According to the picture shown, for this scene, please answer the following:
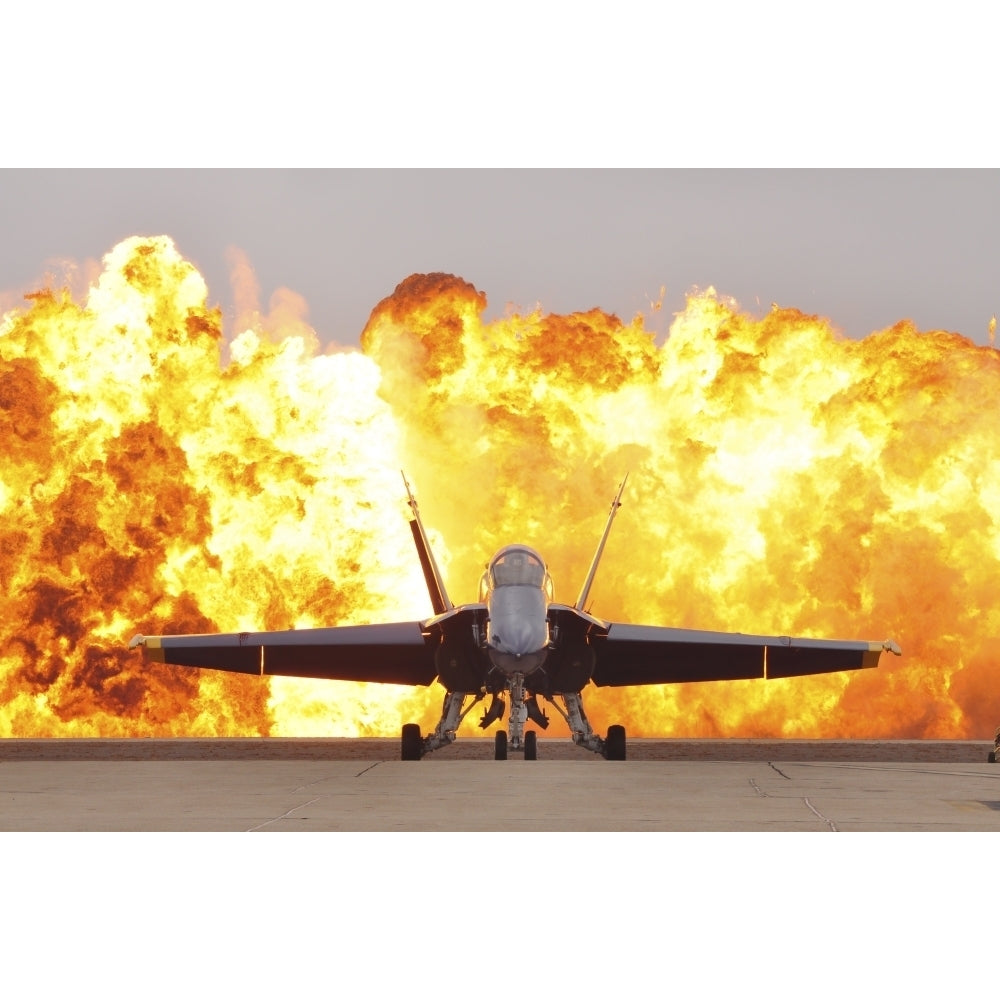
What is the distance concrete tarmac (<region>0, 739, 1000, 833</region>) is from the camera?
43.4 feet

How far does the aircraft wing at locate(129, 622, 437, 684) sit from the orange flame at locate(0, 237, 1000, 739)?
983 cm

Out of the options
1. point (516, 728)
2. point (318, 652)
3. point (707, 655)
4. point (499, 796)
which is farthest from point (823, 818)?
point (318, 652)

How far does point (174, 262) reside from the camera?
4122 centimetres

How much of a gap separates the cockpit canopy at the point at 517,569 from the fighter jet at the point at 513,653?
0.05 ft

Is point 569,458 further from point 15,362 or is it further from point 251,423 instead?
point 15,362

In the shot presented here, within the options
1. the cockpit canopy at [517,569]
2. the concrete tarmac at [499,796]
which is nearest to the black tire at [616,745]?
the concrete tarmac at [499,796]

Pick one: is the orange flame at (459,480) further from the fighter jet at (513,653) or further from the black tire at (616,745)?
the black tire at (616,745)

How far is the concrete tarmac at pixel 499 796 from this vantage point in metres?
13.2

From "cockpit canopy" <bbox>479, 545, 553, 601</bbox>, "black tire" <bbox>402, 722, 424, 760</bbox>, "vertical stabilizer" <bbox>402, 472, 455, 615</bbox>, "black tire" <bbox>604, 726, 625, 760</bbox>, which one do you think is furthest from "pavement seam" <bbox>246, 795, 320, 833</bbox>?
"vertical stabilizer" <bbox>402, 472, 455, 615</bbox>

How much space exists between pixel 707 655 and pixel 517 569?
7.50 metres

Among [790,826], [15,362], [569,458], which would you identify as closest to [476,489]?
[569,458]

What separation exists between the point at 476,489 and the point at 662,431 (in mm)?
5307

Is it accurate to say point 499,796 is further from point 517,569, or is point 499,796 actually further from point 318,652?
point 318,652

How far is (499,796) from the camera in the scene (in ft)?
52.5
